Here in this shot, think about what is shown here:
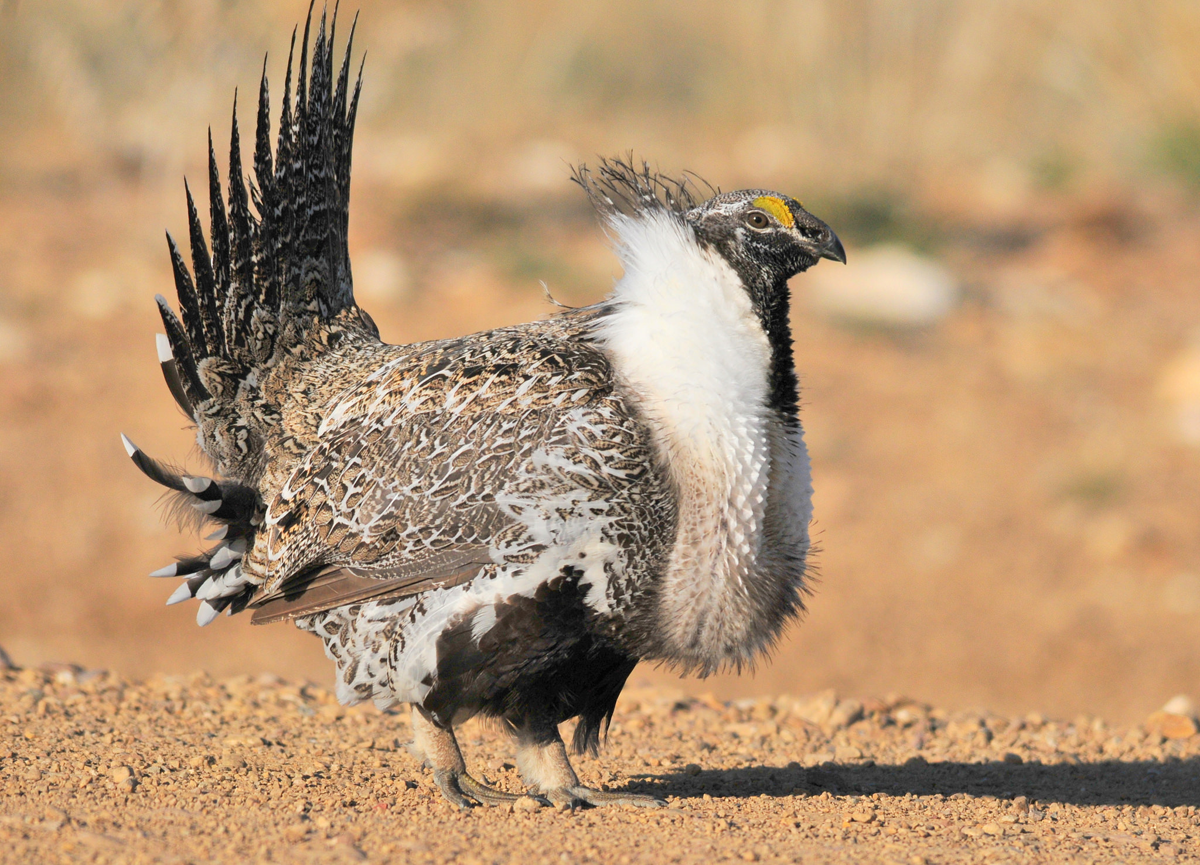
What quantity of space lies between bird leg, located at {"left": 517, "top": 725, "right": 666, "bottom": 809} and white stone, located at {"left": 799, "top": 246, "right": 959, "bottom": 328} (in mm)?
11346

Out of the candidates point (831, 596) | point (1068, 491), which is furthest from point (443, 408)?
point (1068, 491)

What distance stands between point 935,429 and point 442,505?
10045 mm

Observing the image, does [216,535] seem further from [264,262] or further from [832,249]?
[832,249]

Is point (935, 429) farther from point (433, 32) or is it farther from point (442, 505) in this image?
point (442, 505)

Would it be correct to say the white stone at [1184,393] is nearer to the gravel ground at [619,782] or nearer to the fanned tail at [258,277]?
the gravel ground at [619,782]

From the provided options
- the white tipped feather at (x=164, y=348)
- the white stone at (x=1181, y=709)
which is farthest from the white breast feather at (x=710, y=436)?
the white stone at (x=1181, y=709)

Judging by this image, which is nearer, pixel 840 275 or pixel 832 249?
pixel 832 249

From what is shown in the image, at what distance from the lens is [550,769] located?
225 inches

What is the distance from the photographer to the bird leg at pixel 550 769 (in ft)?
Answer: 18.5

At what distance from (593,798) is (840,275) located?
476 inches

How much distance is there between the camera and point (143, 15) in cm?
1664

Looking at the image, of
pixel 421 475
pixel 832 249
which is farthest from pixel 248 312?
pixel 832 249

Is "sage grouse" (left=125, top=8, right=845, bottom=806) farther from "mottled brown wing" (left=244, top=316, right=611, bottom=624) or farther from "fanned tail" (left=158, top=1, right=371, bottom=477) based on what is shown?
"fanned tail" (left=158, top=1, right=371, bottom=477)

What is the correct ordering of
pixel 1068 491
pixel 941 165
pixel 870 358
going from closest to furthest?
pixel 1068 491 → pixel 870 358 → pixel 941 165
